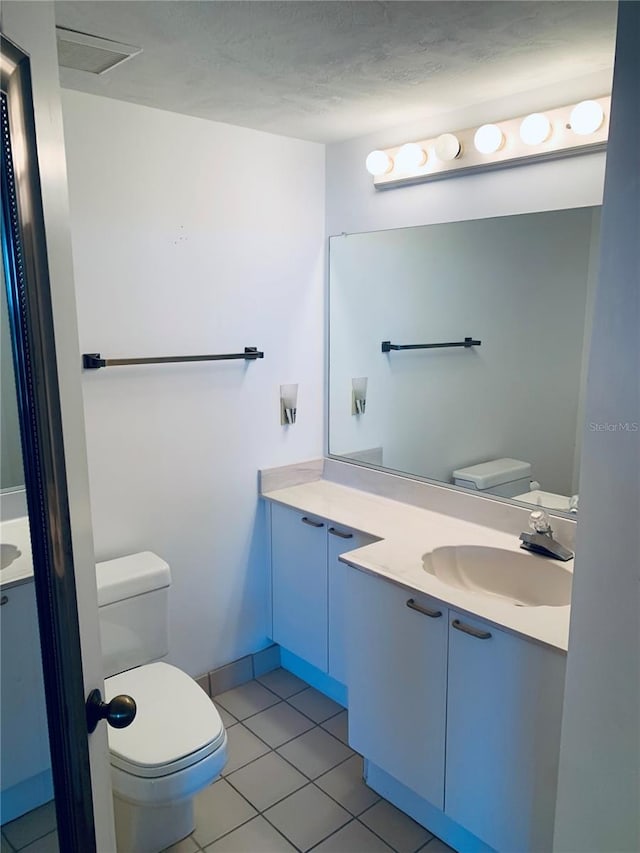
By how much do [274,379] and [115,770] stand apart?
1543mm

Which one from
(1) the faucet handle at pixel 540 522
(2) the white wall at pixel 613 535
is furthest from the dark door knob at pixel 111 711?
(1) the faucet handle at pixel 540 522

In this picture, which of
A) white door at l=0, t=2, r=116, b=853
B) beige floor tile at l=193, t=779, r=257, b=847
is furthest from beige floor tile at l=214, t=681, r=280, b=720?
white door at l=0, t=2, r=116, b=853

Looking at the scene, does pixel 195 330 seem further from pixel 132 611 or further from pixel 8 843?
pixel 8 843

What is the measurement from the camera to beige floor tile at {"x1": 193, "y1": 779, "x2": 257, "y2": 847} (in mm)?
1920

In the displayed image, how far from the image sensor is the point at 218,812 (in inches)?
78.5

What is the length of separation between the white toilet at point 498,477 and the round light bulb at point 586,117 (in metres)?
1.06

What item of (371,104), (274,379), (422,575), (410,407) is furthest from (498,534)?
(371,104)

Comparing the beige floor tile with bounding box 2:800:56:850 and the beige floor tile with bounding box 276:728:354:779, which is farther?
the beige floor tile with bounding box 276:728:354:779

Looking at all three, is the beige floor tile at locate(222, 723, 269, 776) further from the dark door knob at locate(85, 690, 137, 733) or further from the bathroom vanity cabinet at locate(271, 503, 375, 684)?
the dark door knob at locate(85, 690, 137, 733)

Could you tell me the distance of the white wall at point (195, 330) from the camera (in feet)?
6.86

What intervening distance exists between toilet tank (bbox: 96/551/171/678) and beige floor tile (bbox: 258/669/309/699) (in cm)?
68

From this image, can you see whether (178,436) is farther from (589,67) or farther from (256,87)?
(589,67)

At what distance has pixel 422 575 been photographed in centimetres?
180

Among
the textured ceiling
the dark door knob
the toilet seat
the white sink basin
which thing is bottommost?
the toilet seat
